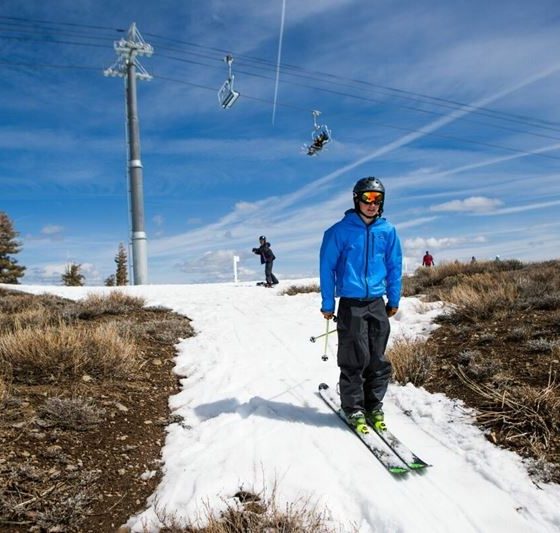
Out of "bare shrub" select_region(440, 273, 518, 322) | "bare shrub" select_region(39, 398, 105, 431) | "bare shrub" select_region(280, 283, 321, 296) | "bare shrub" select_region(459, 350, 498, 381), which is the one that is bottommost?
"bare shrub" select_region(39, 398, 105, 431)

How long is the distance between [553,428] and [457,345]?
9.22ft

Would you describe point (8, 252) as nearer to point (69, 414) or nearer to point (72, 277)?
point (72, 277)

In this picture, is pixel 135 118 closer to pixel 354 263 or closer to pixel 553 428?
pixel 354 263

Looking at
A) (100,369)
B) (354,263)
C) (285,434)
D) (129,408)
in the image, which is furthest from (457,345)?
(100,369)

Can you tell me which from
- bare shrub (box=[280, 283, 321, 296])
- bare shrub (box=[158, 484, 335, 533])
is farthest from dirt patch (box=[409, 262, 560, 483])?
bare shrub (box=[280, 283, 321, 296])

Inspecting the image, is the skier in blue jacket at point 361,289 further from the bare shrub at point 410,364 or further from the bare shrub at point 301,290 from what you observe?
the bare shrub at point 301,290

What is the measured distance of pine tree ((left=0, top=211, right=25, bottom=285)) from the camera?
42366mm

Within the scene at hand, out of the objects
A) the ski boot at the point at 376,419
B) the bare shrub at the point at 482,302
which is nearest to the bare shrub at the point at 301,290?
the bare shrub at the point at 482,302

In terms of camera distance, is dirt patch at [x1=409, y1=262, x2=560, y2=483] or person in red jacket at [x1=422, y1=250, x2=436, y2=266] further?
person in red jacket at [x1=422, y1=250, x2=436, y2=266]

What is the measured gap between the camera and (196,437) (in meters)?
4.52

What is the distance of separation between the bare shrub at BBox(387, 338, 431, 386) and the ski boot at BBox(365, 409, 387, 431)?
3.97 ft

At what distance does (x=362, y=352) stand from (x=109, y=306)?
7766 millimetres

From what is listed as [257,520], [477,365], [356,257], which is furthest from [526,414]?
[257,520]

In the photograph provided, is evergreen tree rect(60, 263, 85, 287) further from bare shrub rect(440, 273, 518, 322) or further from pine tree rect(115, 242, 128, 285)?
bare shrub rect(440, 273, 518, 322)
